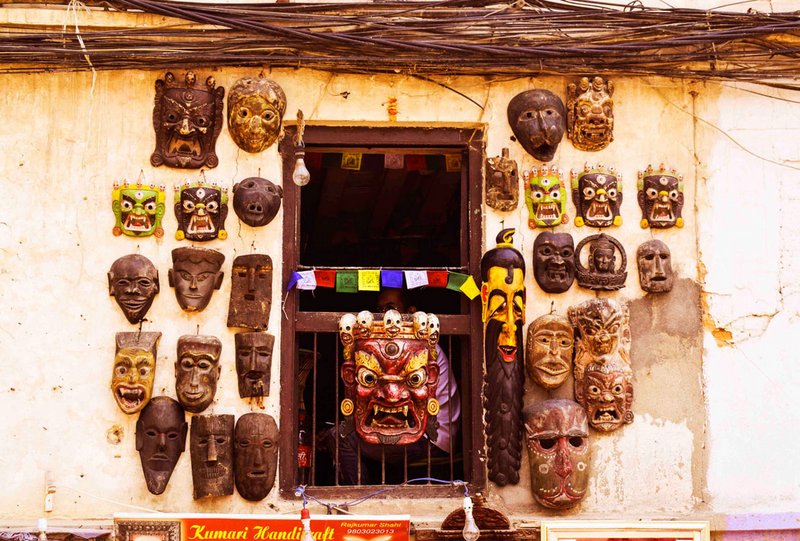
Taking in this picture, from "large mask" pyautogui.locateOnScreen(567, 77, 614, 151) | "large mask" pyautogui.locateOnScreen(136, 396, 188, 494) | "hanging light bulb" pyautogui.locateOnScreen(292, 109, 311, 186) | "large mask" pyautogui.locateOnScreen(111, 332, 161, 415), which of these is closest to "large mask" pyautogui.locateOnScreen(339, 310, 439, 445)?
"hanging light bulb" pyautogui.locateOnScreen(292, 109, 311, 186)

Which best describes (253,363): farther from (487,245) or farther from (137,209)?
(487,245)

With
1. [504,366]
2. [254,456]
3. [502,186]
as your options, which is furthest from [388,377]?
[502,186]

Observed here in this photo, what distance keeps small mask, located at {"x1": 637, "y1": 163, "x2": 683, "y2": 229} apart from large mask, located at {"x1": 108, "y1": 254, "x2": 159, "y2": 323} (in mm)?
2840

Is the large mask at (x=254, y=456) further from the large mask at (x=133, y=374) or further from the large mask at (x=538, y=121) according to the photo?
the large mask at (x=538, y=121)

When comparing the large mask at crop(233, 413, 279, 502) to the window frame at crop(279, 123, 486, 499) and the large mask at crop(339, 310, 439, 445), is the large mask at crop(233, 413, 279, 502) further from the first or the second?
the large mask at crop(339, 310, 439, 445)

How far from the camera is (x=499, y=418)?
599 cm

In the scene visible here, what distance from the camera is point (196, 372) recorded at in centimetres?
591

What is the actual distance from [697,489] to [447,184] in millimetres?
3239

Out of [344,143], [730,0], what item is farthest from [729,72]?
[344,143]

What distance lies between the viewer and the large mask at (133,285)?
19.5 feet

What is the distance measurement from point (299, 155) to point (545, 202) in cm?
144

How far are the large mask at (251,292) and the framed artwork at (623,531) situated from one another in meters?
1.91

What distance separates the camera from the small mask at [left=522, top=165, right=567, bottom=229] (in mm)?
6242

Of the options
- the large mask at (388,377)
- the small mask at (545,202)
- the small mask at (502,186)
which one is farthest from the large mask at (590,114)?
the large mask at (388,377)
